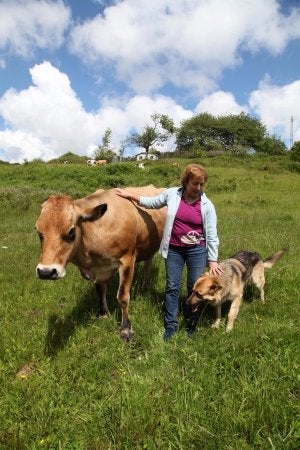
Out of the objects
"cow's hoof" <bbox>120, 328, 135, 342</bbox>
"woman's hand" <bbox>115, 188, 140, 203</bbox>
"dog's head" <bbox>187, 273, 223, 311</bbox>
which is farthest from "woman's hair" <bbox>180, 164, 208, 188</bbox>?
"cow's hoof" <bbox>120, 328, 135, 342</bbox>

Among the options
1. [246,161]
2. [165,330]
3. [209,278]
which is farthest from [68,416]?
[246,161]

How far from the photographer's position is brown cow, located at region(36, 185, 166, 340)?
15.8 ft

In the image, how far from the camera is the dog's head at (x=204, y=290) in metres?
5.63

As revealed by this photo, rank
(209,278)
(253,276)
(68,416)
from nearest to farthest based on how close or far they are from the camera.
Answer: (68,416) < (209,278) < (253,276)

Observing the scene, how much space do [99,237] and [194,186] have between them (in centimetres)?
150

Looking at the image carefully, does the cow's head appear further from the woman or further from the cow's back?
the woman

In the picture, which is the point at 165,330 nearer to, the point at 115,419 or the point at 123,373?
the point at 123,373

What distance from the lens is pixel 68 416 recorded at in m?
4.15

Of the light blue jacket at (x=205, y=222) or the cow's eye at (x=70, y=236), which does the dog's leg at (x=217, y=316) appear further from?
the cow's eye at (x=70, y=236)

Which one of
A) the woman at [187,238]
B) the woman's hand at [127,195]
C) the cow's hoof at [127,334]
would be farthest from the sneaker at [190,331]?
the woman's hand at [127,195]

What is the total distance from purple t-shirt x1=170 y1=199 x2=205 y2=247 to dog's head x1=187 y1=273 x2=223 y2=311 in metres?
0.53

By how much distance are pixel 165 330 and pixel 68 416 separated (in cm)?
200

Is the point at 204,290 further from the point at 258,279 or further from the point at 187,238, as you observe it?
the point at 258,279

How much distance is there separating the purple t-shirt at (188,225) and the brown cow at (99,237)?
0.86 meters
